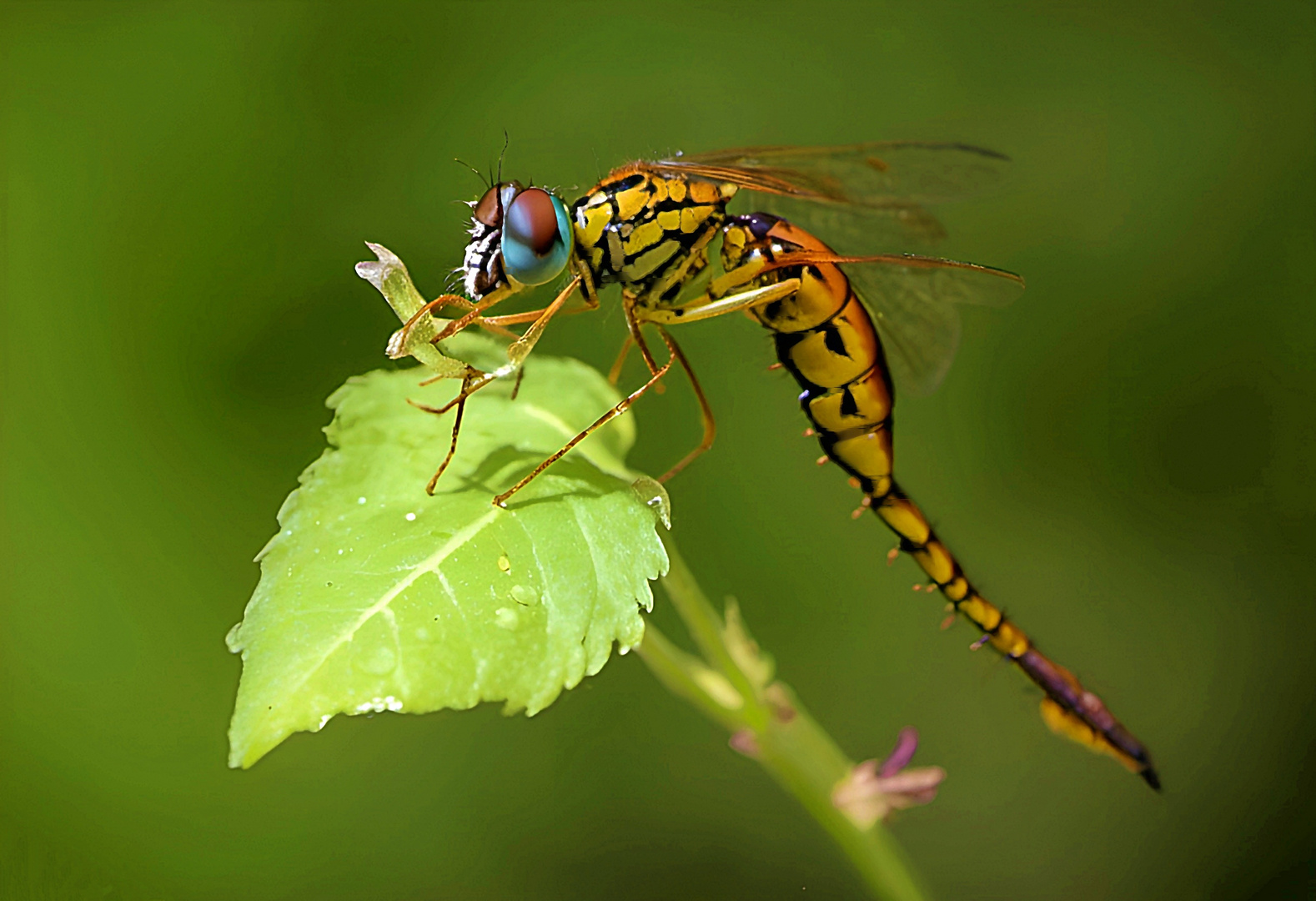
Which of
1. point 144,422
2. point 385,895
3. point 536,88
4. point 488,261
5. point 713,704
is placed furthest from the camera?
point 536,88

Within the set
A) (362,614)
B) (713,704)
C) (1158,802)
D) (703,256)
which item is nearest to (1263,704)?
(1158,802)

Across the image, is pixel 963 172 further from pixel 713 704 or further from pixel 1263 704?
pixel 1263 704

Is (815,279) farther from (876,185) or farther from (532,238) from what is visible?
(532,238)

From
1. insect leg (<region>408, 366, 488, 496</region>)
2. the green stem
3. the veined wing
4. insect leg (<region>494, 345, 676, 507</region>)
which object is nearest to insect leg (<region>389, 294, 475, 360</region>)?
insect leg (<region>408, 366, 488, 496</region>)

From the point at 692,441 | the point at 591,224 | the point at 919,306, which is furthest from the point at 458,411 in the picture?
the point at 692,441

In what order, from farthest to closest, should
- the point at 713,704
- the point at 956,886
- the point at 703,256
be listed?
the point at 956,886
the point at 703,256
the point at 713,704

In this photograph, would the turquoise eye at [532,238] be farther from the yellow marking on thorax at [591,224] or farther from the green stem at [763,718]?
the green stem at [763,718]

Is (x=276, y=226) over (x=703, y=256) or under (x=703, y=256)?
over

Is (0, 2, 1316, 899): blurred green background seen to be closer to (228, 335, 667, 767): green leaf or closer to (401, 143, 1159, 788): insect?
(401, 143, 1159, 788): insect
